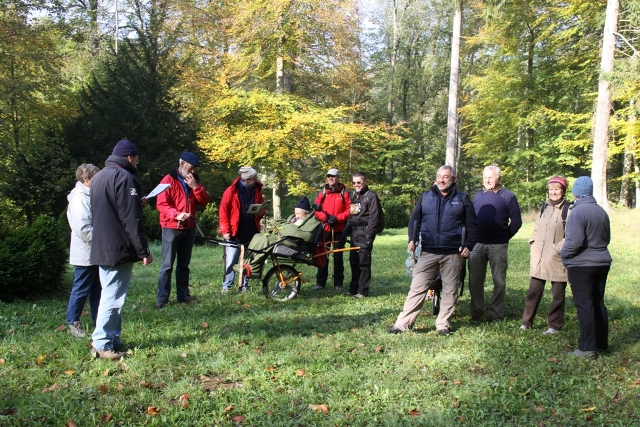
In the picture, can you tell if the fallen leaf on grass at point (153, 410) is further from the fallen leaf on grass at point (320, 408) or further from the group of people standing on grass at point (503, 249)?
the group of people standing on grass at point (503, 249)

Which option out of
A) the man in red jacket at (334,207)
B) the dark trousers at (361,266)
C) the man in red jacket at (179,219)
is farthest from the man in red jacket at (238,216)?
the dark trousers at (361,266)

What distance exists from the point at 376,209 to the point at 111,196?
4.11 meters

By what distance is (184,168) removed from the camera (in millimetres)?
6746

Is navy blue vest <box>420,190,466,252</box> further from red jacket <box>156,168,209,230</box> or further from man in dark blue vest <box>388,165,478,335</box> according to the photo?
red jacket <box>156,168,209,230</box>

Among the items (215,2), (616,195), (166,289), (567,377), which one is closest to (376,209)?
(166,289)

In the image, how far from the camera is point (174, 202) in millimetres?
6680

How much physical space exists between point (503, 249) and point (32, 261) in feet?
21.4

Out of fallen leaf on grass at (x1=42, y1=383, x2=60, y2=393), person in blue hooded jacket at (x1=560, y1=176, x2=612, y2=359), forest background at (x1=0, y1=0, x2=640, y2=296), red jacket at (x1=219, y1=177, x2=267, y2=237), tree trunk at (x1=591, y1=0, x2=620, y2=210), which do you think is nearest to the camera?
fallen leaf on grass at (x1=42, y1=383, x2=60, y2=393)

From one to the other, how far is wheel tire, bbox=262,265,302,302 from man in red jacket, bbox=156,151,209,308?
1.03 meters

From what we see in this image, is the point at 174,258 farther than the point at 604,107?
No

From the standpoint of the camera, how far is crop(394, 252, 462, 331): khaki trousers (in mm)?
5648

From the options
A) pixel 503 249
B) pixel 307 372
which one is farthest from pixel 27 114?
pixel 307 372

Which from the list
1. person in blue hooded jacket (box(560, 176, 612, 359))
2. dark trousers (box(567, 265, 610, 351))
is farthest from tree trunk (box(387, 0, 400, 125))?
dark trousers (box(567, 265, 610, 351))

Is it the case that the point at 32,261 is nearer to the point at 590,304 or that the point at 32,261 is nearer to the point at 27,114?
the point at 590,304
